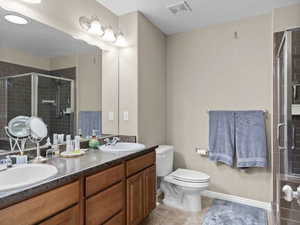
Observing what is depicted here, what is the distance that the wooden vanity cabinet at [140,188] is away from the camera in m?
1.67

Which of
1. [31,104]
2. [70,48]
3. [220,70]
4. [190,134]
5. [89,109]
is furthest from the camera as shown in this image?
[190,134]

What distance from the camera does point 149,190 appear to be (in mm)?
1985

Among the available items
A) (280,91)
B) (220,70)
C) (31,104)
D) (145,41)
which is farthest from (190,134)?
(31,104)

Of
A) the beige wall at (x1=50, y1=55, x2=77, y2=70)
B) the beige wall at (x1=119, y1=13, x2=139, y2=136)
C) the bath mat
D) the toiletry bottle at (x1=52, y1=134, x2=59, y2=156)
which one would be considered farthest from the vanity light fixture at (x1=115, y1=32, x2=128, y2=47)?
the bath mat

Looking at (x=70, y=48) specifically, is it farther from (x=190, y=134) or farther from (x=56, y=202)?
(x=190, y=134)

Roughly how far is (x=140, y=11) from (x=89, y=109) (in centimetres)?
134

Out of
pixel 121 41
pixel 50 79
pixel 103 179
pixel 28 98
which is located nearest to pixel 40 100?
pixel 28 98

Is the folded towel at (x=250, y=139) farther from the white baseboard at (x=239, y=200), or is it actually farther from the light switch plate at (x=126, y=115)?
the light switch plate at (x=126, y=115)

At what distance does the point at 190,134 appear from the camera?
283 centimetres

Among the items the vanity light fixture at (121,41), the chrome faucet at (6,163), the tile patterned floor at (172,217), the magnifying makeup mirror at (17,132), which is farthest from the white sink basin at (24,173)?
the vanity light fixture at (121,41)

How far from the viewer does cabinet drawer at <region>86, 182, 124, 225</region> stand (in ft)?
4.15

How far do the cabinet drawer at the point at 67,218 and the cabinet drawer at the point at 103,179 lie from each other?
126mm

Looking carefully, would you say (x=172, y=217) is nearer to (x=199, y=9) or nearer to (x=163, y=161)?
(x=163, y=161)

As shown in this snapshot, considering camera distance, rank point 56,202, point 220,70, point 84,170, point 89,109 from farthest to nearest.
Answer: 1. point 220,70
2. point 89,109
3. point 84,170
4. point 56,202
